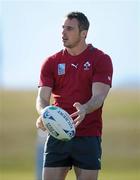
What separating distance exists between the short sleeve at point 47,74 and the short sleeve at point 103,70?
555 millimetres

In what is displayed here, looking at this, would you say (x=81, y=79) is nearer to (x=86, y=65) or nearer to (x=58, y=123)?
(x=86, y=65)

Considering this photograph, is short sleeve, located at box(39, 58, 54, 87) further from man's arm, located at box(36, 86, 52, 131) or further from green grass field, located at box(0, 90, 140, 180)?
green grass field, located at box(0, 90, 140, 180)

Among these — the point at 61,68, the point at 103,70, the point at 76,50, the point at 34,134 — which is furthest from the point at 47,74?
the point at 34,134

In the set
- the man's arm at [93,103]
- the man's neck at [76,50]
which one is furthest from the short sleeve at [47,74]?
the man's arm at [93,103]

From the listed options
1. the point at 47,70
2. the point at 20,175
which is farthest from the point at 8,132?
the point at 47,70

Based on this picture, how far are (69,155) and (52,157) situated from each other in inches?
8.5

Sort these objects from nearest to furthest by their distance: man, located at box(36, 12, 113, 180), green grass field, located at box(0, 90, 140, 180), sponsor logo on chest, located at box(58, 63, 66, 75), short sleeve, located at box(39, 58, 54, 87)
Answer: man, located at box(36, 12, 113, 180)
sponsor logo on chest, located at box(58, 63, 66, 75)
short sleeve, located at box(39, 58, 54, 87)
green grass field, located at box(0, 90, 140, 180)

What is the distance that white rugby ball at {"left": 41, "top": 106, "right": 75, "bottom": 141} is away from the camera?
12.8 metres

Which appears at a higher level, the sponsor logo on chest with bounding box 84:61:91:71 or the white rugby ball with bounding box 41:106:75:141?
the sponsor logo on chest with bounding box 84:61:91:71

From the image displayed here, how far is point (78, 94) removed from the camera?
13195 mm

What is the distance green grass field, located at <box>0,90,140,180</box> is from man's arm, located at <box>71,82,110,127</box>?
14.4 metres

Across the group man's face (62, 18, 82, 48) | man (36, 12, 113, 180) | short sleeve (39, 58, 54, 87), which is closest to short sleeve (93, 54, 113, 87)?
man (36, 12, 113, 180)

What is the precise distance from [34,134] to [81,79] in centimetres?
1979

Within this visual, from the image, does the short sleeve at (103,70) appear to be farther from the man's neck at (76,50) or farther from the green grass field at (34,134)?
the green grass field at (34,134)
